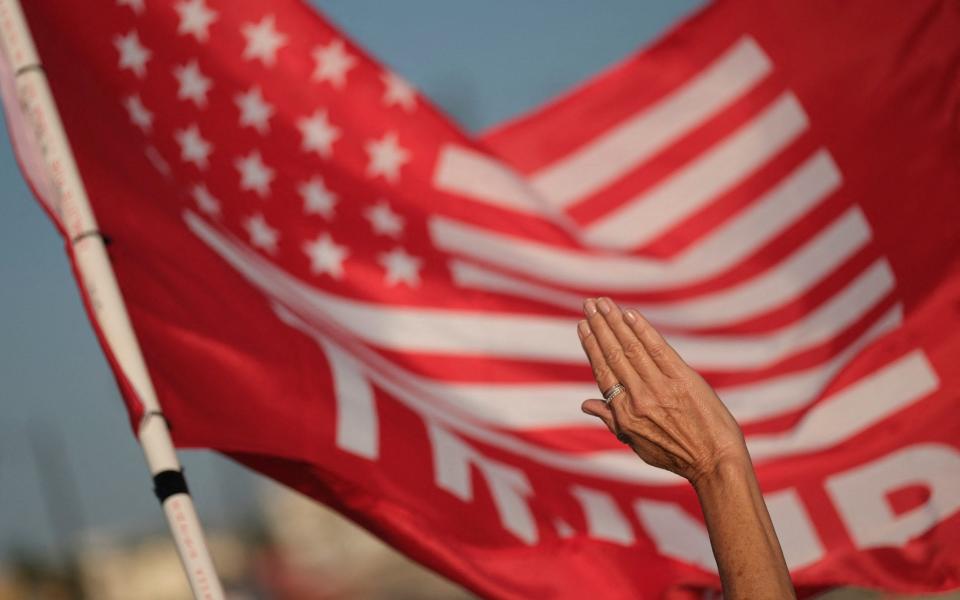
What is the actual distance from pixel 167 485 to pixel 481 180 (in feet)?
6.55

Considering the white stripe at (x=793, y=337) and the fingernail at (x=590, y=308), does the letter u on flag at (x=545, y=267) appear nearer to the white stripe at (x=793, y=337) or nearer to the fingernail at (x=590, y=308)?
the white stripe at (x=793, y=337)

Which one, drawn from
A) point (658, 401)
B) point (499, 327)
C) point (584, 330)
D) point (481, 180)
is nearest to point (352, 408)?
point (499, 327)

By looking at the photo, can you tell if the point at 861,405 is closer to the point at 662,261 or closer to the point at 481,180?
the point at 662,261

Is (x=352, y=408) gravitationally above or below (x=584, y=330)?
above

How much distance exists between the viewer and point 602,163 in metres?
5.70

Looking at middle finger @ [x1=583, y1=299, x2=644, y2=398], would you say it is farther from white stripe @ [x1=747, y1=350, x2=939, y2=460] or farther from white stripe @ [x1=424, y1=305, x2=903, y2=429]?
A: white stripe @ [x1=747, y1=350, x2=939, y2=460]

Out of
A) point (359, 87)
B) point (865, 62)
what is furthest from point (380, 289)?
point (865, 62)

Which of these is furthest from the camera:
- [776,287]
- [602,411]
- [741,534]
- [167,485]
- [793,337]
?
[776,287]

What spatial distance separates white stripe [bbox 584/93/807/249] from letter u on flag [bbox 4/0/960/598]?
0.01m

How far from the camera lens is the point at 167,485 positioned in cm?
339

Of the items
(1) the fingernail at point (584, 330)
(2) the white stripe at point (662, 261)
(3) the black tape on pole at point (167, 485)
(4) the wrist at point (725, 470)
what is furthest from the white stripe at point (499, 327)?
(4) the wrist at point (725, 470)

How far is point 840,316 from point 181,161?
2210 millimetres

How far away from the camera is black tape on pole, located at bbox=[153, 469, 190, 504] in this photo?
3379mm

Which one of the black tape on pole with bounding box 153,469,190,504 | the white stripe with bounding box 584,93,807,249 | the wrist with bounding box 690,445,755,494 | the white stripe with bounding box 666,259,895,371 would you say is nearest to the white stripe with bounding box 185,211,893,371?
the white stripe with bounding box 666,259,895,371
